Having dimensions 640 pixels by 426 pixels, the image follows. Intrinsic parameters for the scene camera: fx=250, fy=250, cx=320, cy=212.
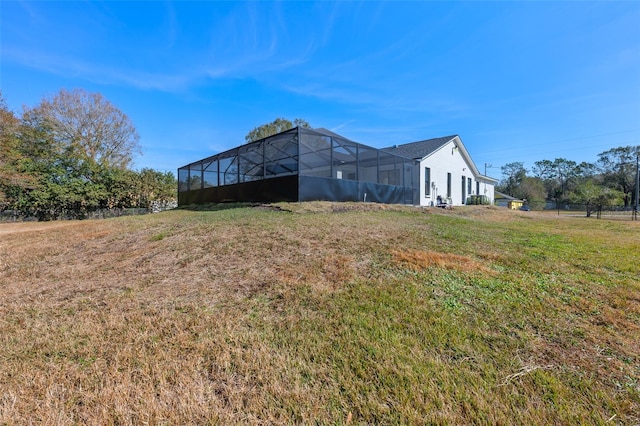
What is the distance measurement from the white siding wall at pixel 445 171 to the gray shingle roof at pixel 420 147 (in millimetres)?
323

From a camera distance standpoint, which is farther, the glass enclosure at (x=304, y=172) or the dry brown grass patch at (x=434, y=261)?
the glass enclosure at (x=304, y=172)

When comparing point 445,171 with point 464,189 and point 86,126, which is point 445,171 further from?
point 86,126

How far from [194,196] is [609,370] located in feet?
55.0

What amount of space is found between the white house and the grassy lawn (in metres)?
11.8

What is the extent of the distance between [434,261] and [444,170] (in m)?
14.8

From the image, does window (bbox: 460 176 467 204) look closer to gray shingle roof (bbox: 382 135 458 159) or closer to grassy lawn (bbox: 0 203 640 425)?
gray shingle roof (bbox: 382 135 458 159)

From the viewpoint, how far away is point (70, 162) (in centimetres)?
1739

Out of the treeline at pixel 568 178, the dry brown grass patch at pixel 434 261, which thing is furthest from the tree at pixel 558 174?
the dry brown grass patch at pixel 434 261

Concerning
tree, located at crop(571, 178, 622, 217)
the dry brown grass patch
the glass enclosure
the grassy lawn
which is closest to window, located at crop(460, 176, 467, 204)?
the glass enclosure

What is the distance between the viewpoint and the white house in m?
15.0

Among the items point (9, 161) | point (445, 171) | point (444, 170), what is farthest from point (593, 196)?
point (9, 161)

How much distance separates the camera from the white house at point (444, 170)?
1502 centimetres

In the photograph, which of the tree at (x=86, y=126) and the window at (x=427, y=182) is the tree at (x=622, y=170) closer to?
the window at (x=427, y=182)

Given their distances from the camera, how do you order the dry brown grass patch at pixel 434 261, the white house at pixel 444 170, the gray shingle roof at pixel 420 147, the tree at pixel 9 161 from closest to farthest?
the dry brown grass patch at pixel 434 261, the tree at pixel 9 161, the white house at pixel 444 170, the gray shingle roof at pixel 420 147
